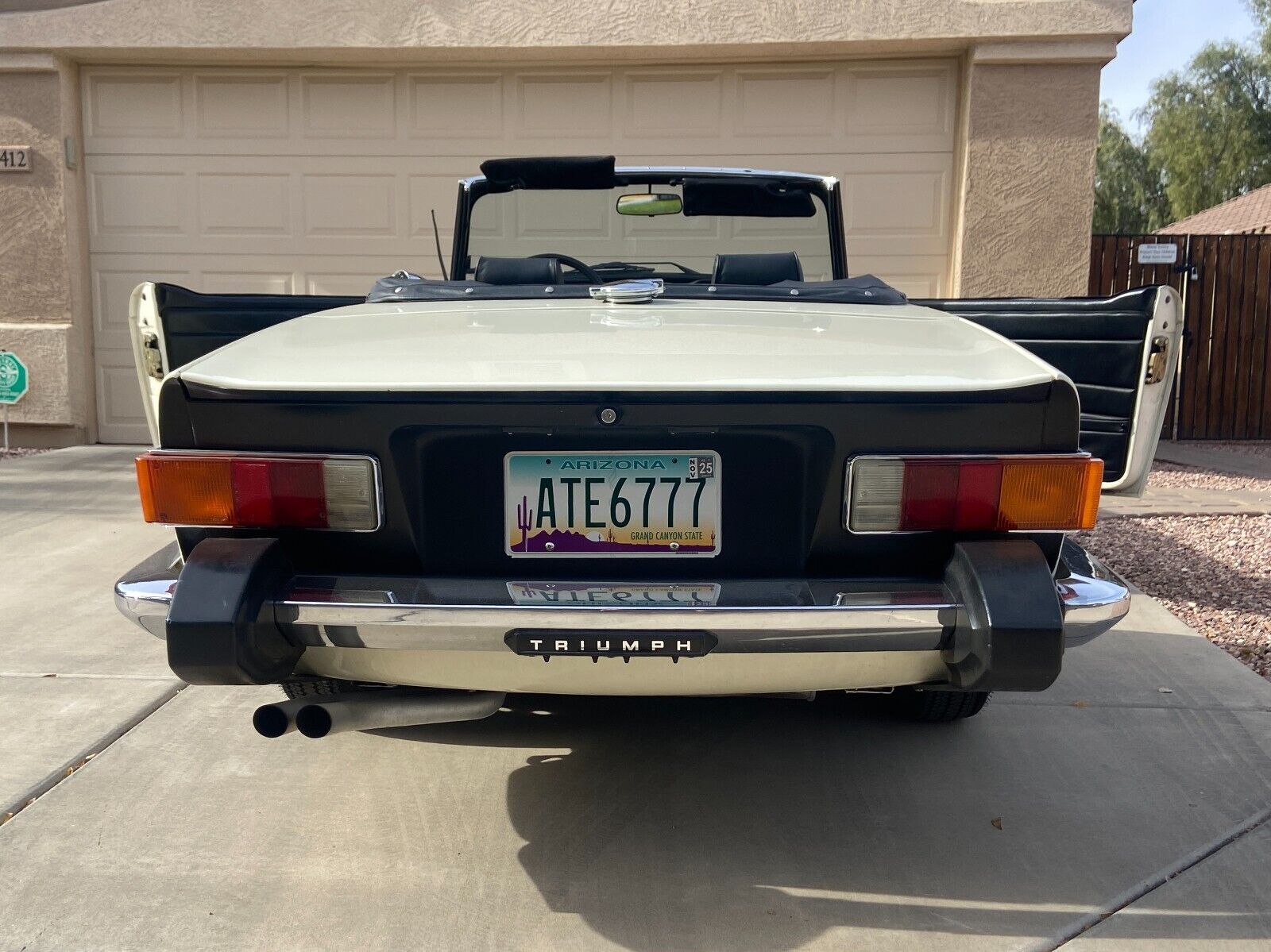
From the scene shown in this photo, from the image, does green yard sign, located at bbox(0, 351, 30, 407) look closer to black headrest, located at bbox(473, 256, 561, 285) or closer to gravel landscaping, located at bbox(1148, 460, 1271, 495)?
black headrest, located at bbox(473, 256, 561, 285)

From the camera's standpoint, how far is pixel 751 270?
11.0 feet

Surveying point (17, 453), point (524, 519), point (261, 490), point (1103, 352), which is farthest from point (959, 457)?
point (17, 453)

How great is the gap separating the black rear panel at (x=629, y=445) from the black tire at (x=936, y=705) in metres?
0.93

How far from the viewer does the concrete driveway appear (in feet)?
6.87

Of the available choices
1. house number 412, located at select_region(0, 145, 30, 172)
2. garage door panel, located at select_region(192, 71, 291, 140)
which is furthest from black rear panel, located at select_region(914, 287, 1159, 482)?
house number 412, located at select_region(0, 145, 30, 172)

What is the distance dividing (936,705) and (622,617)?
1.43 meters

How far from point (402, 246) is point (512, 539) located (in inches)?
236

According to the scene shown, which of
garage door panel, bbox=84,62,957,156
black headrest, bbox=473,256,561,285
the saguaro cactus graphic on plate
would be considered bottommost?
the saguaro cactus graphic on plate

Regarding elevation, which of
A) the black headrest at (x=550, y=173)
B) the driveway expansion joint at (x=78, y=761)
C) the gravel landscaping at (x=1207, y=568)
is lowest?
the driveway expansion joint at (x=78, y=761)

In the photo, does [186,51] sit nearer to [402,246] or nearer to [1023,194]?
[402,246]

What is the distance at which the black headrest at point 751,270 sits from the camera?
333cm

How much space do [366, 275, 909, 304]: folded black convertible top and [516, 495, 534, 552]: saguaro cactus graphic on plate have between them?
39.5 inches

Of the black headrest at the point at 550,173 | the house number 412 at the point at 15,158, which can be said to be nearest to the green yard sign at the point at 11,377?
the house number 412 at the point at 15,158

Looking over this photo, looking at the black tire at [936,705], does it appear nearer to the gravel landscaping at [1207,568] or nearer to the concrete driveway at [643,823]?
the concrete driveway at [643,823]
